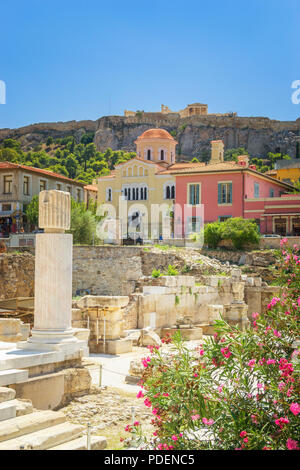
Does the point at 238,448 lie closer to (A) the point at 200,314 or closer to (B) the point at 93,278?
(A) the point at 200,314

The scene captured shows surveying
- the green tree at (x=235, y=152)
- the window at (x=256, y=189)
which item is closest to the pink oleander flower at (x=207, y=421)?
the window at (x=256, y=189)

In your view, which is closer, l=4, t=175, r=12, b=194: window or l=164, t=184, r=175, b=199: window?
l=4, t=175, r=12, b=194: window

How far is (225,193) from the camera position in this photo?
37.6 meters

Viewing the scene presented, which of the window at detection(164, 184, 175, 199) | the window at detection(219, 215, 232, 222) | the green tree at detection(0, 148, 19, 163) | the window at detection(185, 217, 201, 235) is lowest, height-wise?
the window at detection(185, 217, 201, 235)

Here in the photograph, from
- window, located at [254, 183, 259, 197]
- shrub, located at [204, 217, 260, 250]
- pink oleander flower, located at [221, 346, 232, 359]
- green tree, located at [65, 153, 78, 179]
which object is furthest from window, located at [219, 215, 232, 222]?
green tree, located at [65, 153, 78, 179]

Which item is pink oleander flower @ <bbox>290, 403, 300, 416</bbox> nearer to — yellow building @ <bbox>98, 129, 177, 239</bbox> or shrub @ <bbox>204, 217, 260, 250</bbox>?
shrub @ <bbox>204, 217, 260, 250</bbox>

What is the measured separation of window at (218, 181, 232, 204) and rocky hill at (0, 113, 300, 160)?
205ft

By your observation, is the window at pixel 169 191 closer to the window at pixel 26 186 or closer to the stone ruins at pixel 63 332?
the window at pixel 26 186

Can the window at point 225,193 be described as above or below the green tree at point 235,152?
below

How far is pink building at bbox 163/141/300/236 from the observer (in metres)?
36.1

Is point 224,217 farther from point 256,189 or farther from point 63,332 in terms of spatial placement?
point 63,332

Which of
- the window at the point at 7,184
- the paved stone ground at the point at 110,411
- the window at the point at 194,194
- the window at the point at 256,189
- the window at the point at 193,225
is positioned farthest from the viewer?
the window at the point at 7,184

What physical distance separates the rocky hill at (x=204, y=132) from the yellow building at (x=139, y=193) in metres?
51.2

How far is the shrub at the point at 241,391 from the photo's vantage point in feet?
15.9
